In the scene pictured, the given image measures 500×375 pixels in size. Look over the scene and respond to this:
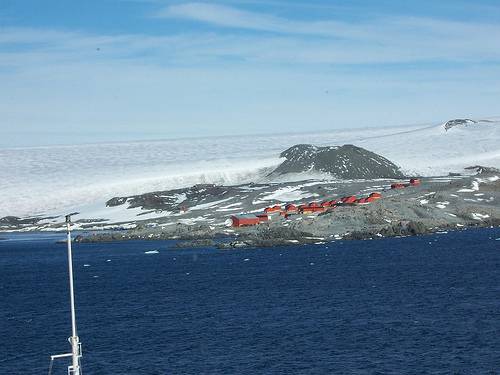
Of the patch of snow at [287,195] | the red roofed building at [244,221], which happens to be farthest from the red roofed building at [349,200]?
the red roofed building at [244,221]

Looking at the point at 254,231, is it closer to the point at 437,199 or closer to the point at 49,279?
the point at 437,199

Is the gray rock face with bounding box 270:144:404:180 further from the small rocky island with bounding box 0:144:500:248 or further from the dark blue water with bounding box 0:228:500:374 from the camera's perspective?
the dark blue water with bounding box 0:228:500:374

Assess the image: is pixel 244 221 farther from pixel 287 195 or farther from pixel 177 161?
pixel 177 161

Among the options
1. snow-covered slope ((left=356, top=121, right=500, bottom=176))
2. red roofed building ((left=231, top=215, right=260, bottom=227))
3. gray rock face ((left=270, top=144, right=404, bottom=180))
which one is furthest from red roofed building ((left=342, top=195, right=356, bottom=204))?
snow-covered slope ((left=356, top=121, right=500, bottom=176))

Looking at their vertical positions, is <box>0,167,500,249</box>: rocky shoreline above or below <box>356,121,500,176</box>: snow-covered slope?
below

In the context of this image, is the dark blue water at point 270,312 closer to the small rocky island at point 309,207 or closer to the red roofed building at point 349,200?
the small rocky island at point 309,207

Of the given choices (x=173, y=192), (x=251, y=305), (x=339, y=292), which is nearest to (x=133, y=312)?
(x=251, y=305)

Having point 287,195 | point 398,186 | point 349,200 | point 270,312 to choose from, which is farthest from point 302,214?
point 270,312
